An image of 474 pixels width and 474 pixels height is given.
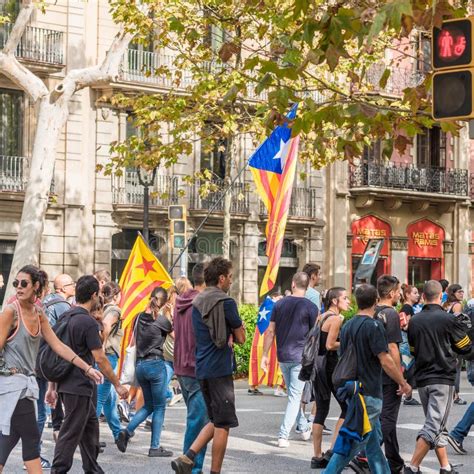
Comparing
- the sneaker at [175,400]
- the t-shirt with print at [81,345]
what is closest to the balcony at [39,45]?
the sneaker at [175,400]

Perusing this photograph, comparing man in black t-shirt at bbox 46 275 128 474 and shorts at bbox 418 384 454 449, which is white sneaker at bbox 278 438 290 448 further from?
man in black t-shirt at bbox 46 275 128 474

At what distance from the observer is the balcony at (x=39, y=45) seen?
33.3 meters

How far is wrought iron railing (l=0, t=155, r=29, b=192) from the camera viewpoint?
3309 centimetres

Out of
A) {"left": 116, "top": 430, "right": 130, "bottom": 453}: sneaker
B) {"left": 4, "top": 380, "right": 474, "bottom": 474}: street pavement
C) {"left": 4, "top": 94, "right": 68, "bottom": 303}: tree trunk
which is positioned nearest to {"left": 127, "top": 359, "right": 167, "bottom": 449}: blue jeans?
{"left": 116, "top": 430, "right": 130, "bottom": 453}: sneaker

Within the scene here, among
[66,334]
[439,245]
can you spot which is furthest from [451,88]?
[439,245]

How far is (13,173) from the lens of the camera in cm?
3347

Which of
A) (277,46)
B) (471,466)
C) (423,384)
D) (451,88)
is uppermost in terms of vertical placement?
(277,46)

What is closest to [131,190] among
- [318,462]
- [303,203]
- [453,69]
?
[303,203]

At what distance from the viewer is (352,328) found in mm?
10875

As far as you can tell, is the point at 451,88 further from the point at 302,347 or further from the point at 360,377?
the point at 302,347

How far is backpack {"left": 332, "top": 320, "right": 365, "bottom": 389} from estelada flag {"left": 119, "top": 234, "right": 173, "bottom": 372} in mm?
6441

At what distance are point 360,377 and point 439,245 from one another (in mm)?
33896

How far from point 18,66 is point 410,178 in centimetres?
1909

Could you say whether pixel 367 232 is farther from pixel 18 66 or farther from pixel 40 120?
pixel 18 66
